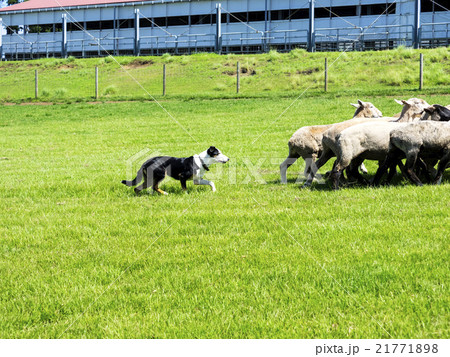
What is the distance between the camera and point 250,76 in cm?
3300

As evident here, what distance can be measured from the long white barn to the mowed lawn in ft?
103

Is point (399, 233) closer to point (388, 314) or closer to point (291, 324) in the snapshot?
point (388, 314)

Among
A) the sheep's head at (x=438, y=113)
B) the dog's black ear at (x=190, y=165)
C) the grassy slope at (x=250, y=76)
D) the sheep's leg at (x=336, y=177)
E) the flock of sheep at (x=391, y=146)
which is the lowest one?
the sheep's leg at (x=336, y=177)

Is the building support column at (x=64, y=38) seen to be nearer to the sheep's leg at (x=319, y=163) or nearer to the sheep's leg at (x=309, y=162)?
the sheep's leg at (x=309, y=162)

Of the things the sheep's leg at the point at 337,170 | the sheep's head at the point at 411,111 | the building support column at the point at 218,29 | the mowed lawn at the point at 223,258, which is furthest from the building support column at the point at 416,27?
the sheep's leg at the point at 337,170

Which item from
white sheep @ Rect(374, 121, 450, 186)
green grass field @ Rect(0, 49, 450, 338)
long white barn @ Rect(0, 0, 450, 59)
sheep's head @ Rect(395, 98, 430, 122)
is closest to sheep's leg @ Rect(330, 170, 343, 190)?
green grass field @ Rect(0, 49, 450, 338)

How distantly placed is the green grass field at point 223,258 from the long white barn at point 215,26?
103ft

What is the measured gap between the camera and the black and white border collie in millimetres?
8227

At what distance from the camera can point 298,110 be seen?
19906 mm

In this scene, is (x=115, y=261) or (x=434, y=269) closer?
(x=434, y=269)

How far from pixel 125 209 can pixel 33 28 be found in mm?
61273

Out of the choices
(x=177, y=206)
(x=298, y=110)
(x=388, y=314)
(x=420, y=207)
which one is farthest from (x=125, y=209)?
(x=298, y=110)

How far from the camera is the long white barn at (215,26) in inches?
1593

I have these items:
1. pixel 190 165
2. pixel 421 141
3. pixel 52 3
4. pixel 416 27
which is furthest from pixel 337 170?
pixel 52 3
